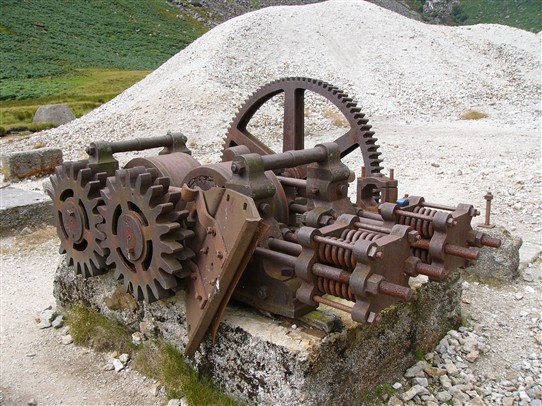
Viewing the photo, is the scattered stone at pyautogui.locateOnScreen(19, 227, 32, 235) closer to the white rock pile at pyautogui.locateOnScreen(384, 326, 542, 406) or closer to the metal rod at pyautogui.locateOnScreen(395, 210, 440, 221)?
the white rock pile at pyautogui.locateOnScreen(384, 326, 542, 406)

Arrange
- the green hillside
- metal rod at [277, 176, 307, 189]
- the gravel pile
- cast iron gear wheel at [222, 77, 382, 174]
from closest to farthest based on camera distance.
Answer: metal rod at [277, 176, 307, 189] → cast iron gear wheel at [222, 77, 382, 174] → the gravel pile → the green hillside

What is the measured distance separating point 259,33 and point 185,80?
512 cm

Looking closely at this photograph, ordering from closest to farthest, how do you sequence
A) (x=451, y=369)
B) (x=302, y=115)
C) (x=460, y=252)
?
(x=460, y=252) → (x=451, y=369) → (x=302, y=115)

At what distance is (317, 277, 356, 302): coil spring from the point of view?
2.78 m

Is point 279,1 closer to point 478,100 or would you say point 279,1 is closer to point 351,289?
point 478,100

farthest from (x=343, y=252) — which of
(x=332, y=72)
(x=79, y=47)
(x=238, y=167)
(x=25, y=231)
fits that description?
(x=79, y=47)

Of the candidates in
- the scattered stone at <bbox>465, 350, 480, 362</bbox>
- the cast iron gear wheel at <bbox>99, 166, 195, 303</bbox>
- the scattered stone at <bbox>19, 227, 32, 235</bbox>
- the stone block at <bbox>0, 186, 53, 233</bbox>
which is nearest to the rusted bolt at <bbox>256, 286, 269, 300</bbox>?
the cast iron gear wheel at <bbox>99, 166, 195, 303</bbox>

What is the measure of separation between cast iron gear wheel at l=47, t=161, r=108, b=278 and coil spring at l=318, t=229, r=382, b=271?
5.44 feet

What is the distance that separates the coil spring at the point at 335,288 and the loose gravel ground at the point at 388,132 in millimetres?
1039

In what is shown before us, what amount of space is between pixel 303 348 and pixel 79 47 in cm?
5910

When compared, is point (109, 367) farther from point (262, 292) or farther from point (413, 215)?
point (413, 215)

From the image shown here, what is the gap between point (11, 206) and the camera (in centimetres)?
761

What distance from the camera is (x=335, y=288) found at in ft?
9.30

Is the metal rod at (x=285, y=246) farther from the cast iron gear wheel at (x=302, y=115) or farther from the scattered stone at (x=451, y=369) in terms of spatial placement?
the cast iron gear wheel at (x=302, y=115)
